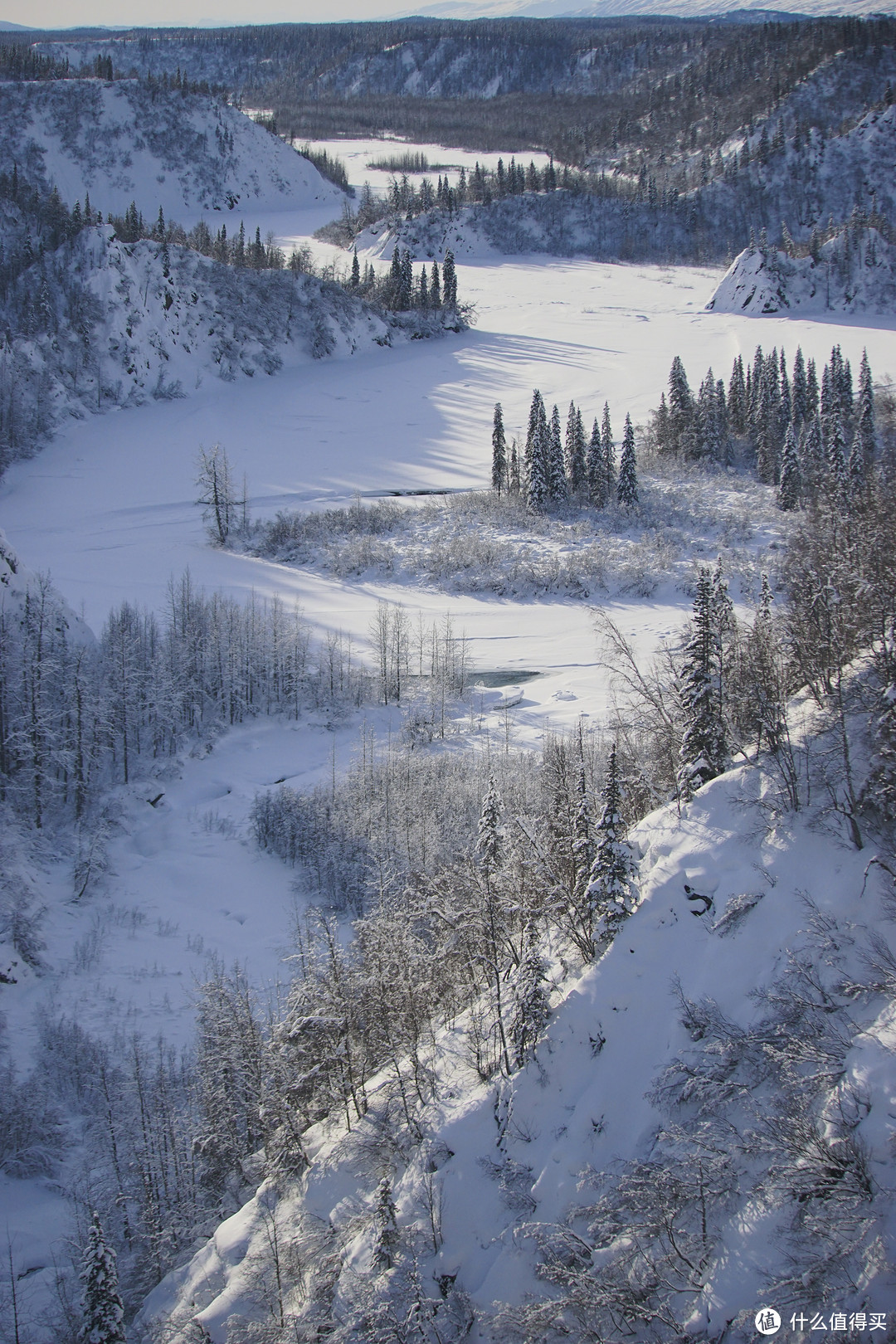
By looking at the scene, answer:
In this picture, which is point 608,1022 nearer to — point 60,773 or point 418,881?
point 418,881

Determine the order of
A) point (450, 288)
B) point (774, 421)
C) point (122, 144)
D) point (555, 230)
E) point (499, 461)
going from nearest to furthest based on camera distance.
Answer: point (499, 461), point (774, 421), point (450, 288), point (122, 144), point (555, 230)

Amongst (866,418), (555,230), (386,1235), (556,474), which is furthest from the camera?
(555,230)

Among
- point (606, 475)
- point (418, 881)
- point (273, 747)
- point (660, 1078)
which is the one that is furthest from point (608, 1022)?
point (606, 475)

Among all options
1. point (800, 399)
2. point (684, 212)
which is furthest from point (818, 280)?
point (684, 212)


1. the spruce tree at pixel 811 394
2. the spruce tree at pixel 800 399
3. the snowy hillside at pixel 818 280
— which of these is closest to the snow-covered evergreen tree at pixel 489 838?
the spruce tree at pixel 800 399

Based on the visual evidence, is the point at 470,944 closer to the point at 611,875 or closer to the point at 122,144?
the point at 611,875

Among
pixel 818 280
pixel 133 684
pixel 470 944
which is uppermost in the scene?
pixel 818 280

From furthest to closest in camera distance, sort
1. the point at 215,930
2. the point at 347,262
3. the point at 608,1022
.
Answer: the point at 347,262, the point at 215,930, the point at 608,1022

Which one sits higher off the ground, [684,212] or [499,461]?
[684,212]
